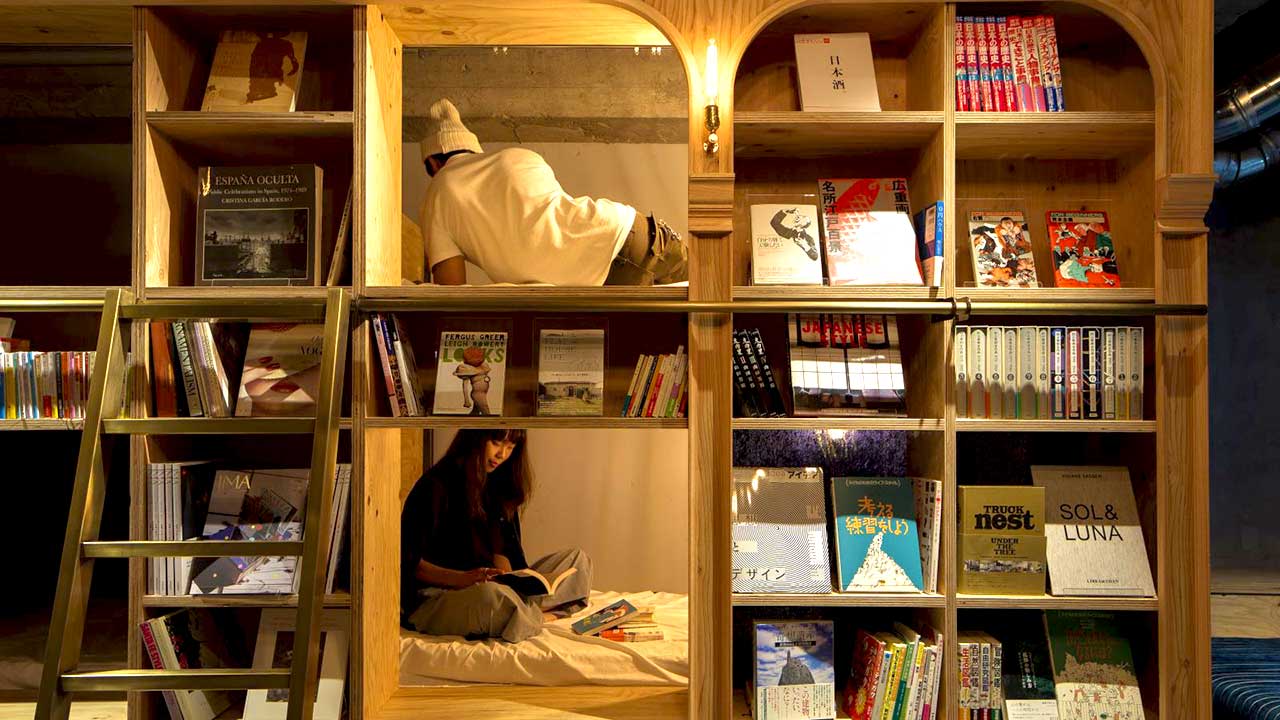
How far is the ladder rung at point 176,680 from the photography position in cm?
209

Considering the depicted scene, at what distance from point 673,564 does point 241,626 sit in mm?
2092

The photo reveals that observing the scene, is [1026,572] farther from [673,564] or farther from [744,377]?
[673,564]

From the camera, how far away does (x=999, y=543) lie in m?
2.46

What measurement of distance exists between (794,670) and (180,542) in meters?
1.67

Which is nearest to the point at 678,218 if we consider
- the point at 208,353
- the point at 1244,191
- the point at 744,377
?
the point at 744,377

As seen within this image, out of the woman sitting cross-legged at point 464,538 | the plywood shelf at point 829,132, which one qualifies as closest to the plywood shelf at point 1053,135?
the plywood shelf at point 829,132

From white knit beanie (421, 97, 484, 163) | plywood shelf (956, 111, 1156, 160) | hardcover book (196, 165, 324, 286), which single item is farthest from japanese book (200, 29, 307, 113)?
plywood shelf (956, 111, 1156, 160)

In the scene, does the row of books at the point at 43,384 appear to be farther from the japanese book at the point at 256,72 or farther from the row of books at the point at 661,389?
the row of books at the point at 661,389

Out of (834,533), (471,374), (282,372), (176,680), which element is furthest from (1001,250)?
(176,680)

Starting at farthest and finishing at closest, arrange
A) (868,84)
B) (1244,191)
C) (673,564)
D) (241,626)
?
1. (1244,191)
2. (673,564)
3. (241,626)
4. (868,84)

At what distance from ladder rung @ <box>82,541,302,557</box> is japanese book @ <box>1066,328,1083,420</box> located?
213 centimetres

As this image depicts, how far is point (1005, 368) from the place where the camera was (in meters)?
2.49

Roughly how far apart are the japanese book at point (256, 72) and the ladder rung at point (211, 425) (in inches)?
36.4

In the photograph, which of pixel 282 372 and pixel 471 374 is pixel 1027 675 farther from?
pixel 282 372
